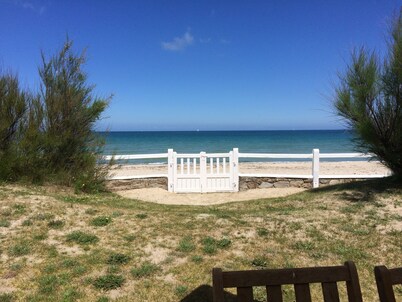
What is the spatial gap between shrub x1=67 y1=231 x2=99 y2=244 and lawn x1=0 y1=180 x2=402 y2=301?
1 centimetres

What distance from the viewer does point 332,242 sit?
4570 millimetres

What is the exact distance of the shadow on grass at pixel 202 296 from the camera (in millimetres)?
3258

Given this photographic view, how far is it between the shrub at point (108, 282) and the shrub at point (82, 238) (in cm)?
106

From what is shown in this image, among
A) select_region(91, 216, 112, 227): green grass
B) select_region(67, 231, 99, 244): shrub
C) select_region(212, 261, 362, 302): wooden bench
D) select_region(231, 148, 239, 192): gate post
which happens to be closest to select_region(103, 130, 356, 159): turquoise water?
select_region(231, 148, 239, 192): gate post

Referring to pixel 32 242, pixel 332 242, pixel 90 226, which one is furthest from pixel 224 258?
pixel 32 242

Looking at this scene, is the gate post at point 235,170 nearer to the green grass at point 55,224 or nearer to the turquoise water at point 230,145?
the turquoise water at point 230,145

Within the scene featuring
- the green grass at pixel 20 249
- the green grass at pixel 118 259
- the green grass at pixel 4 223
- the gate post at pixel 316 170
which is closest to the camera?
the green grass at pixel 118 259

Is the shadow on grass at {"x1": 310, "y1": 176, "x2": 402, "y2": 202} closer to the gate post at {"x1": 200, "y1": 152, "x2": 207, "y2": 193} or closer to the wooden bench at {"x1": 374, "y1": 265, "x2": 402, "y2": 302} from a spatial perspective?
the gate post at {"x1": 200, "y1": 152, "x2": 207, "y2": 193}

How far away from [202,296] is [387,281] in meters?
1.93

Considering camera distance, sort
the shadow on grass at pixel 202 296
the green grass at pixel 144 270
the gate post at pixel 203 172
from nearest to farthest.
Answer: the shadow on grass at pixel 202 296, the green grass at pixel 144 270, the gate post at pixel 203 172

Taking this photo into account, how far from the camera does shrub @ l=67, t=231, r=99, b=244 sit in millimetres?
4491

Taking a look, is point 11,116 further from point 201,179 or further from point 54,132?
A: point 201,179

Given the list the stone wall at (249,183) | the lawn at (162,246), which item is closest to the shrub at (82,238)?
the lawn at (162,246)

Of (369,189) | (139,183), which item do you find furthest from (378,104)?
(139,183)
